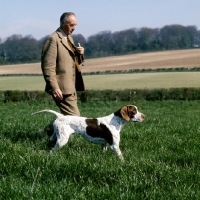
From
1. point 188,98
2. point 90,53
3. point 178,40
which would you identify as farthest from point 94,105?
point 178,40

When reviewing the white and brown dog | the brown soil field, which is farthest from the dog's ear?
the brown soil field

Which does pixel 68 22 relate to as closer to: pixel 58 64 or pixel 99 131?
pixel 58 64

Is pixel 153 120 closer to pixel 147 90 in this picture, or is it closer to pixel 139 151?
pixel 139 151

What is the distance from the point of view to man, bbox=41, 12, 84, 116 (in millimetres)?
6809

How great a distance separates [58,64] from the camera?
7000mm

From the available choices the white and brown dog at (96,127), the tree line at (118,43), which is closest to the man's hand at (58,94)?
the white and brown dog at (96,127)

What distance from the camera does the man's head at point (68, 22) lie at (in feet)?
22.3

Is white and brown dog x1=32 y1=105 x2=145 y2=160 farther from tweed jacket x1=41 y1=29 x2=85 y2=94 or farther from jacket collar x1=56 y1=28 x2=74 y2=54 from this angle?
jacket collar x1=56 y1=28 x2=74 y2=54

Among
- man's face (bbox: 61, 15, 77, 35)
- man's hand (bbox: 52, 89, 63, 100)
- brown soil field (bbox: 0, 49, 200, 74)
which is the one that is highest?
man's face (bbox: 61, 15, 77, 35)

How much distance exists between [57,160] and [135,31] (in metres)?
118

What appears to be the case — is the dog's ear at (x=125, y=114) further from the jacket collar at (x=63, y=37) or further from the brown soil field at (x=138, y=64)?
the brown soil field at (x=138, y=64)

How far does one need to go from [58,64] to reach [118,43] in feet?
328

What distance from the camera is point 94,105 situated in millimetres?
28125

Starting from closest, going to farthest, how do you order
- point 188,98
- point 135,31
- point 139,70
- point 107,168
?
1. point 107,168
2. point 188,98
3. point 139,70
4. point 135,31
